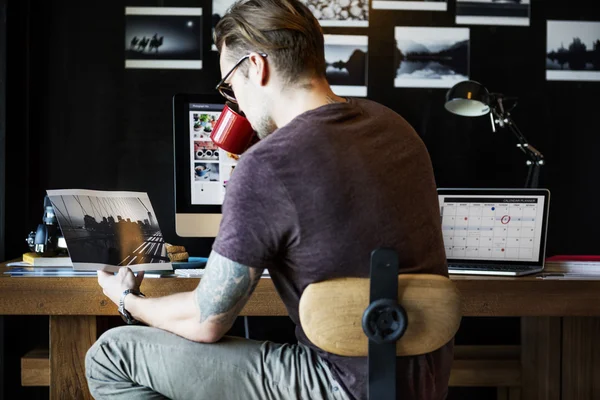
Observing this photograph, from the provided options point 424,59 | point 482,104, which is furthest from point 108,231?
point 424,59

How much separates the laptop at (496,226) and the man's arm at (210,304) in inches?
37.5

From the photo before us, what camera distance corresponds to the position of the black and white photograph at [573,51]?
2.55 meters

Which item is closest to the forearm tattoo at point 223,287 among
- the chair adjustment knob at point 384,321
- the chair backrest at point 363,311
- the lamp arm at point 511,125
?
the chair backrest at point 363,311

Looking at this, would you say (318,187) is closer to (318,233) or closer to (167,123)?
(318,233)

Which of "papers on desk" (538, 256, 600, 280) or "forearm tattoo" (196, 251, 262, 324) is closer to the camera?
"forearm tattoo" (196, 251, 262, 324)

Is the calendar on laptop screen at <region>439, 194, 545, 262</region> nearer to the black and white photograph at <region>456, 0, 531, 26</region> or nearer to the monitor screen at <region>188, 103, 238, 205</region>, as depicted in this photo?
the monitor screen at <region>188, 103, 238, 205</region>

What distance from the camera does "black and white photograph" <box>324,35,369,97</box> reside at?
250 cm

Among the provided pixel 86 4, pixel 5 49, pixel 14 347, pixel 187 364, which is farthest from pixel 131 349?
pixel 86 4

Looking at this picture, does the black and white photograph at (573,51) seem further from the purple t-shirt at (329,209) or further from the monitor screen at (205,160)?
the purple t-shirt at (329,209)

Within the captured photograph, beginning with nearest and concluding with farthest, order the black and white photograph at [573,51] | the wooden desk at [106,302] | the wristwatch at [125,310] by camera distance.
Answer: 1. the wristwatch at [125,310]
2. the wooden desk at [106,302]
3. the black and white photograph at [573,51]

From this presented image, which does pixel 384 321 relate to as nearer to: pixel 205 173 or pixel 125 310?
pixel 125 310

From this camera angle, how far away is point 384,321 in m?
1.06

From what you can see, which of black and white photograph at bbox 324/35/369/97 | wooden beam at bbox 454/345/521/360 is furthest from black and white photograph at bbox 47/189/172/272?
wooden beam at bbox 454/345/521/360

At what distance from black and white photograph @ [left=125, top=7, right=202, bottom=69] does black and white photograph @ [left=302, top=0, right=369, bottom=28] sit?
1.46 ft
